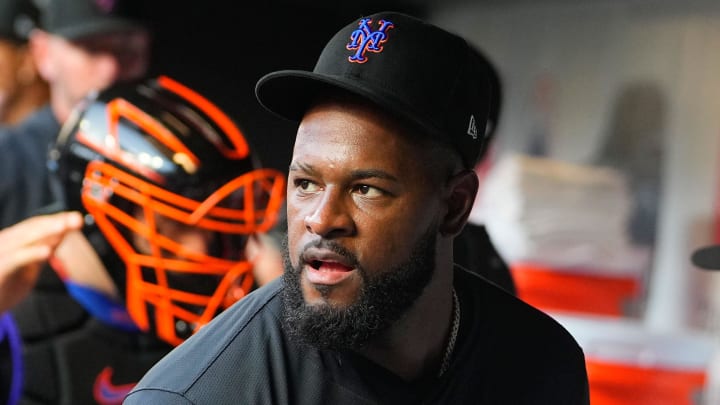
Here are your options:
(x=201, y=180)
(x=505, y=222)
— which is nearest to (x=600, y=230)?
(x=505, y=222)

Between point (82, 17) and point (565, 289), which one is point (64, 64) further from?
point (565, 289)

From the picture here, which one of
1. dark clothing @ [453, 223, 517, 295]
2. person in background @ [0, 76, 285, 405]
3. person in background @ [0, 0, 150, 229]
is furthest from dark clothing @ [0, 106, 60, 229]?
dark clothing @ [453, 223, 517, 295]

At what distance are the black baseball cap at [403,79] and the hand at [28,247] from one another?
2.56 feet

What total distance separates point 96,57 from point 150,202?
2.06 ft

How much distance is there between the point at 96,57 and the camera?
6.94ft

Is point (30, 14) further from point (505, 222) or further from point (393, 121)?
point (393, 121)

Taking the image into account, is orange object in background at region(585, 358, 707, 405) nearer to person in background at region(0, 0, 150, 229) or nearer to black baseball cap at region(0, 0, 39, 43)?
person in background at region(0, 0, 150, 229)

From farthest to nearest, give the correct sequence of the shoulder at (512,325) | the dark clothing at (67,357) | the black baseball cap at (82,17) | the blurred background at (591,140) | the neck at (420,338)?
the blurred background at (591,140), the black baseball cap at (82,17), the dark clothing at (67,357), the shoulder at (512,325), the neck at (420,338)

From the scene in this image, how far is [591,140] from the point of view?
296 cm

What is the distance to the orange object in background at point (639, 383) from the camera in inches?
82.4

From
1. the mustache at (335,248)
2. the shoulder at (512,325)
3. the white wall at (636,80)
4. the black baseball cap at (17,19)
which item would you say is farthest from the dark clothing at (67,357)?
the white wall at (636,80)

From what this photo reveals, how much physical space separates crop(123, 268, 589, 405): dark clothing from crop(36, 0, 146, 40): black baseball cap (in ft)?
3.92

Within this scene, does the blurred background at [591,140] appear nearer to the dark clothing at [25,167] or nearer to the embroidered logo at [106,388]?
the dark clothing at [25,167]

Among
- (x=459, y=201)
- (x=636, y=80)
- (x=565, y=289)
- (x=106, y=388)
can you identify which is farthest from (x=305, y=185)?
(x=636, y=80)
